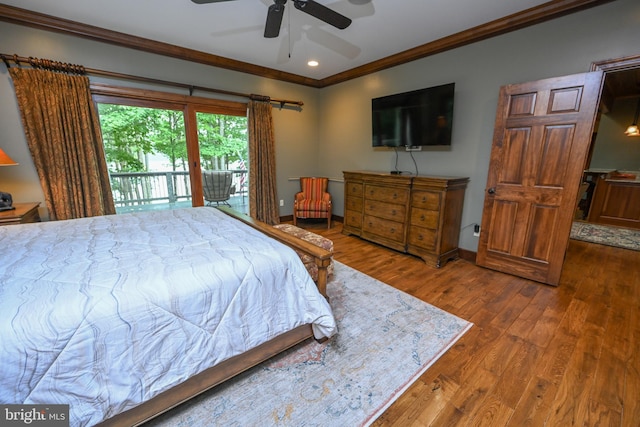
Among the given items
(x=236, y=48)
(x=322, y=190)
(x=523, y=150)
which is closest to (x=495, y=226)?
(x=523, y=150)

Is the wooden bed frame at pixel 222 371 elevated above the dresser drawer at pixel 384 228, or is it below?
below

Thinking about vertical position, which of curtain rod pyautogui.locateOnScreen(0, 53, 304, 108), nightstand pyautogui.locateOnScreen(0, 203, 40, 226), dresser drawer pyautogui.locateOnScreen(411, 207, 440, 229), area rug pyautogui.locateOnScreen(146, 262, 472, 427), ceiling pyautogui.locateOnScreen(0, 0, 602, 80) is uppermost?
ceiling pyautogui.locateOnScreen(0, 0, 602, 80)

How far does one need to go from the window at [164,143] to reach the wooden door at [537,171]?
3710 mm

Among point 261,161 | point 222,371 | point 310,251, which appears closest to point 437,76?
point 261,161

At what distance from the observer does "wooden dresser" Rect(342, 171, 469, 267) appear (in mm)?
2986

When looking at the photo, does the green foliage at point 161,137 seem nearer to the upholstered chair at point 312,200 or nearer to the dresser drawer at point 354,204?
the upholstered chair at point 312,200

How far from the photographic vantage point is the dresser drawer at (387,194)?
3283 mm

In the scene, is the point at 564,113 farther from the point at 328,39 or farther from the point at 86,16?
the point at 86,16

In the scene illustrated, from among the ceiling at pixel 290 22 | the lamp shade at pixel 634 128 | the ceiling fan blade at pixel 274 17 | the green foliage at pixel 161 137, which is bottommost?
the green foliage at pixel 161 137

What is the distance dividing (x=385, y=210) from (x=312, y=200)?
5.39 ft

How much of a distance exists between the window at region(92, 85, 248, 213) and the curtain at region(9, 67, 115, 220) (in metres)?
0.22

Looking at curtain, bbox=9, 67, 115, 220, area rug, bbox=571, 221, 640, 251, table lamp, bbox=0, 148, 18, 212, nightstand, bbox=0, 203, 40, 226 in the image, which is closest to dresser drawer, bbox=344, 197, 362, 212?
curtain, bbox=9, 67, 115, 220

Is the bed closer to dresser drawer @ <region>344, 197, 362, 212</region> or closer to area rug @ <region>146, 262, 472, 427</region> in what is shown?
area rug @ <region>146, 262, 472, 427</region>

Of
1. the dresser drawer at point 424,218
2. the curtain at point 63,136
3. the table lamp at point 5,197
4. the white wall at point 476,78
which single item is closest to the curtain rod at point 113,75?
the curtain at point 63,136
